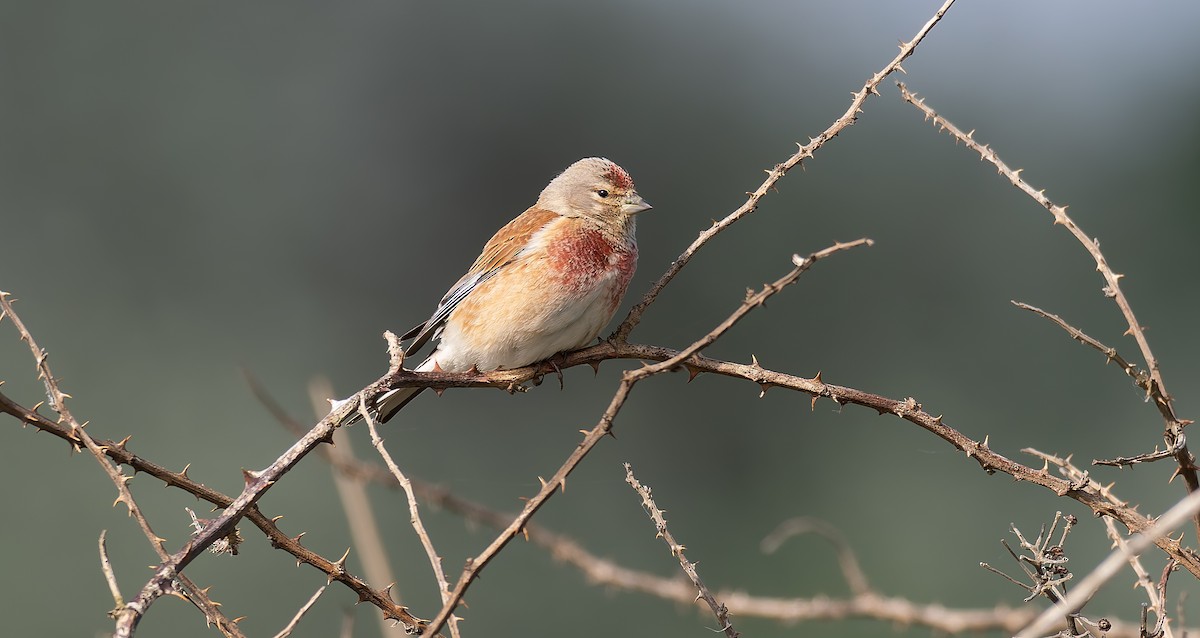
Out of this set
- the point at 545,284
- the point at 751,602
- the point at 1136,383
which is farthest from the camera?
the point at 545,284

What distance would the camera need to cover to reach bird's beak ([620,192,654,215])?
16.6 ft

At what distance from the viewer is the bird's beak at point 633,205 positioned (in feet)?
16.6

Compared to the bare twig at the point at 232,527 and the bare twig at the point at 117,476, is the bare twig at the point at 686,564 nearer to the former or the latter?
the bare twig at the point at 232,527

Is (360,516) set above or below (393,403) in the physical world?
below

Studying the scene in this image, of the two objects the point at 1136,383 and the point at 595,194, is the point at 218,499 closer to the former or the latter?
the point at 1136,383

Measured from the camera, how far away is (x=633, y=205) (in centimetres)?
509

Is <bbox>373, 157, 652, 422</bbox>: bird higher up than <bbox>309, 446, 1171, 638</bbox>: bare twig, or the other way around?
<bbox>373, 157, 652, 422</bbox>: bird

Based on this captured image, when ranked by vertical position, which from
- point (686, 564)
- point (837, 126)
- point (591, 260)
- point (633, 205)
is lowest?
point (686, 564)

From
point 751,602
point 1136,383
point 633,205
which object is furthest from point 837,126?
point 633,205

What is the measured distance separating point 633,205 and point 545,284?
72 centimetres

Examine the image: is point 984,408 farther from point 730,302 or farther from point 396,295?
point 396,295

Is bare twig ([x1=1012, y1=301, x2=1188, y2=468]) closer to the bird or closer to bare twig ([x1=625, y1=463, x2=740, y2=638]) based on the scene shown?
bare twig ([x1=625, y1=463, x2=740, y2=638])

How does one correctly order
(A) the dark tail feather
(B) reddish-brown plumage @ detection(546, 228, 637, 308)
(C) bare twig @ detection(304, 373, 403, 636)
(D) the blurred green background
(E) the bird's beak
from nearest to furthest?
(C) bare twig @ detection(304, 373, 403, 636) < (A) the dark tail feather < (B) reddish-brown plumage @ detection(546, 228, 637, 308) < (E) the bird's beak < (D) the blurred green background

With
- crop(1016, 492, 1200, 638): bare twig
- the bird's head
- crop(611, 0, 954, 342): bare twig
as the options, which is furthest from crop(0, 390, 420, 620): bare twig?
the bird's head
